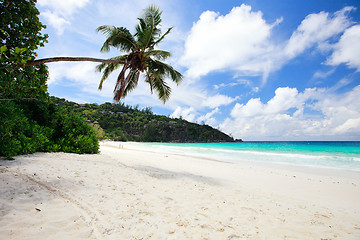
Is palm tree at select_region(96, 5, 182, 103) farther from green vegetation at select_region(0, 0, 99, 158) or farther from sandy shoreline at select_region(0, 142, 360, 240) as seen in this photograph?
sandy shoreline at select_region(0, 142, 360, 240)

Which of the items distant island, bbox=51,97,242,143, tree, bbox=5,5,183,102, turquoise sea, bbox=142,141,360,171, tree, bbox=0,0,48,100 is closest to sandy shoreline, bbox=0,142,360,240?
tree, bbox=0,0,48,100

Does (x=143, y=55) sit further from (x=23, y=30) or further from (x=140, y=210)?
(x=140, y=210)

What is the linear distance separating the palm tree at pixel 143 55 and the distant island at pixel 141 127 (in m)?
44.3

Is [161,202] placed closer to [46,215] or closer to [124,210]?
[124,210]

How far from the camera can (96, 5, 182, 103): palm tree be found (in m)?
8.03

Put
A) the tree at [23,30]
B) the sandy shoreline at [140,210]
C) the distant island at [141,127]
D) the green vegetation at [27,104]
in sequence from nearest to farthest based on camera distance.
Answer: the sandy shoreline at [140,210] → the green vegetation at [27,104] → the tree at [23,30] → the distant island at [141,127]

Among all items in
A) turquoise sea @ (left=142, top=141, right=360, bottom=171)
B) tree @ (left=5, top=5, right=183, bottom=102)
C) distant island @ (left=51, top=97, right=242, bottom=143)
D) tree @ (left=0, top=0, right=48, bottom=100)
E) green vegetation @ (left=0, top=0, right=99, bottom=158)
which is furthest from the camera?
distant island @ (left=51, top=97, right=242, bottom=143)

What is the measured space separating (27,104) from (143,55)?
5160 mm

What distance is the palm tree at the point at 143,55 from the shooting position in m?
8.03

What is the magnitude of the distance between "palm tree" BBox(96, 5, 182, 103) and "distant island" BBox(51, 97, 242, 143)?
4432 cm

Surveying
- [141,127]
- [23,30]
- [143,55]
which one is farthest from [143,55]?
[141,127]

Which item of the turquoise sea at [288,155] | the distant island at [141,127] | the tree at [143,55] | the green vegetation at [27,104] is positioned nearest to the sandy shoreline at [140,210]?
the green vegetation at [27,104]

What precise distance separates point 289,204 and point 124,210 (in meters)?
3.62

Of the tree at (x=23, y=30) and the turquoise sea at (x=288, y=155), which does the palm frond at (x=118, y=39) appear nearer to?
the tree at (x=23, y=30)
